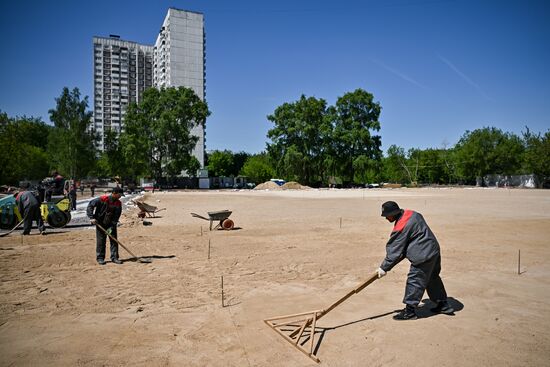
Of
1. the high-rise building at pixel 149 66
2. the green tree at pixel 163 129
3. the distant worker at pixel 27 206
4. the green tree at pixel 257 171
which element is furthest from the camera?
the green tree at pixel 257 171

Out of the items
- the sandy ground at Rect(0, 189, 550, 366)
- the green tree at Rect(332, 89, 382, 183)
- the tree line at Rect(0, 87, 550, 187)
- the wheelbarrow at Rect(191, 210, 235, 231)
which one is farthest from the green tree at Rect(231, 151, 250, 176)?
the sandy ground at Rect(0, 189, 550, 366)

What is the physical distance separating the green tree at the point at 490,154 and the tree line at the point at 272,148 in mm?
199

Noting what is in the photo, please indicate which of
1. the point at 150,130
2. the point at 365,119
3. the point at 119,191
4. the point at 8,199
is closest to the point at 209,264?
the point at 119,191

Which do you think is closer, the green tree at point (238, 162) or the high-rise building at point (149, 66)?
the high-rise building at point (149, 66)

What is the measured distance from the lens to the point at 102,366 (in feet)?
12.9

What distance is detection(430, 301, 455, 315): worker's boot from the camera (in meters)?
5.43

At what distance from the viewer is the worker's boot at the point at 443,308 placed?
17.8ft

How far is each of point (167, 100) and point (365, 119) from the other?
38.7 metres

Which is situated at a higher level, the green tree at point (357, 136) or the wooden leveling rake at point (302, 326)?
the green tree at point (357, 136)

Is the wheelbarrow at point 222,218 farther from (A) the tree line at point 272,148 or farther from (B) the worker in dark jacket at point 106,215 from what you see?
(A) the tree line at point 272,148

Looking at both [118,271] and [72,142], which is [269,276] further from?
[72,142]

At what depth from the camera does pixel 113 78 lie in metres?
103

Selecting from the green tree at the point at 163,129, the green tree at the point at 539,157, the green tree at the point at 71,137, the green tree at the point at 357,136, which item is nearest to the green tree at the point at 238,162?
the green tree at the point at 357,136

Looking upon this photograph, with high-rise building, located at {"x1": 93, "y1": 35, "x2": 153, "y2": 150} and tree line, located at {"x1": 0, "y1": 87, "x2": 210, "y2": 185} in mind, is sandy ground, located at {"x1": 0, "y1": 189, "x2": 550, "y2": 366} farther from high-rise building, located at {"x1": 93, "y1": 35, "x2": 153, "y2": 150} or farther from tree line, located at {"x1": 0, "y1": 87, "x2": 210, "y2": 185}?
high-rise building, located at {"x1": 93, "y1": 35, "x2": 153, "y2": 150}
